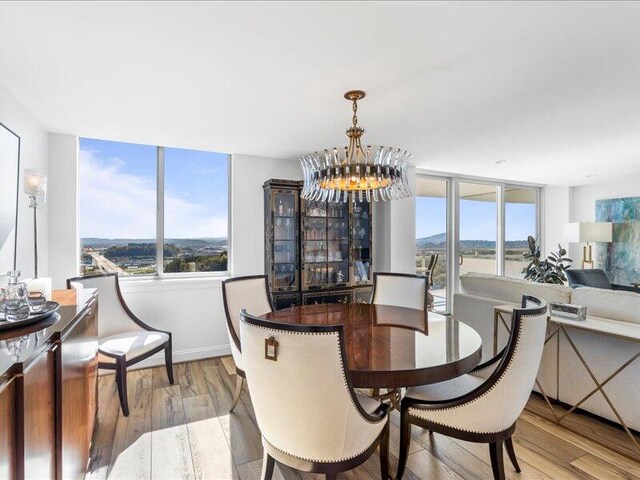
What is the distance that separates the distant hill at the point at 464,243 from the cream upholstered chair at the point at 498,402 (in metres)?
3.61

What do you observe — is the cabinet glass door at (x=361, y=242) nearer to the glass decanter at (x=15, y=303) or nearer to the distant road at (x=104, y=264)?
the distant road at (x=104, y=264)

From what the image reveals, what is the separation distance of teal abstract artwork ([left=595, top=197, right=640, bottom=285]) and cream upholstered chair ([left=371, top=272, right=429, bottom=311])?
490cm

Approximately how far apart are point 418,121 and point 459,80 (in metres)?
0.76

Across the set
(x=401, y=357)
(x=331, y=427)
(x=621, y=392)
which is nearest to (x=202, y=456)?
(x=331, y=427)

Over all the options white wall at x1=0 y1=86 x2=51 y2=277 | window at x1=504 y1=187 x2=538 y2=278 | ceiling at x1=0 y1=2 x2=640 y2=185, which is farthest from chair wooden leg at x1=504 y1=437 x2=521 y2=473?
window at x1=504 y1=187 x2=538 y2=278

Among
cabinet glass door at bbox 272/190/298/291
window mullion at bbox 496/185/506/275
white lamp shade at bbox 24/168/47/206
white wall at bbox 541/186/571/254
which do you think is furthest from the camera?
white wall at bbox 541/186/571/254

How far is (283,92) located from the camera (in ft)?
7.58

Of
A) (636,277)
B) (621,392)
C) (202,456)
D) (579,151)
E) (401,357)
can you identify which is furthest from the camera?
(636,277)

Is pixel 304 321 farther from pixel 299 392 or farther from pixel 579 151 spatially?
pixel 579 151

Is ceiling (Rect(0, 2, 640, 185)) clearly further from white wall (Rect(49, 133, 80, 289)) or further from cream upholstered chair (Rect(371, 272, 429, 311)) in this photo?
cream upholstered chair (Rect(371, 272, 429, 311))

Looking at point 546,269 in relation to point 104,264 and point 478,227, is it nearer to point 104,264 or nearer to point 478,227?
point 478,227

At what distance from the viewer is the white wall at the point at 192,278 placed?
10.5ft

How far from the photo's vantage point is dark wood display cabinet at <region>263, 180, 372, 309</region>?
3908 mm

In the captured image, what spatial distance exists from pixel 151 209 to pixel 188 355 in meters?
1.64
